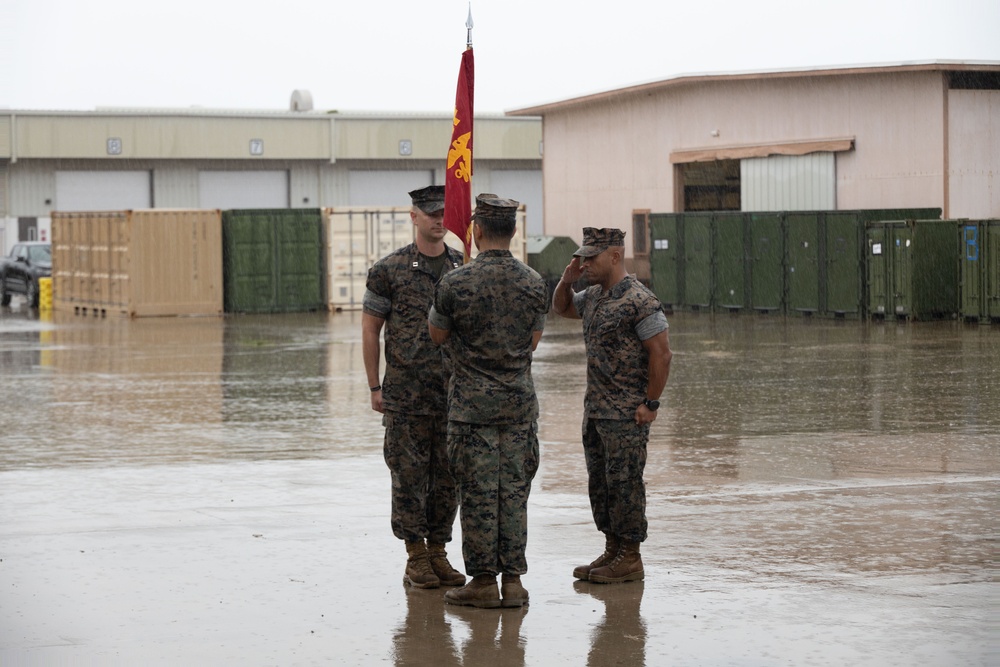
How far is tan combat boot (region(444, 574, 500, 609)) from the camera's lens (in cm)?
703

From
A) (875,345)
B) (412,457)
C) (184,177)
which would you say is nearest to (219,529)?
(412,457)

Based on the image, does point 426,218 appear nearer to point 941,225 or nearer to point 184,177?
point 941,225

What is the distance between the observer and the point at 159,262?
3378cm

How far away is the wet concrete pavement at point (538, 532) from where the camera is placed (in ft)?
21.0

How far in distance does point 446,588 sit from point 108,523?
2.81 m

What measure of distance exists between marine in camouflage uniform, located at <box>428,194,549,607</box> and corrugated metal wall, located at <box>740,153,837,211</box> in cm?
2626

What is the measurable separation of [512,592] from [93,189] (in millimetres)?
52466

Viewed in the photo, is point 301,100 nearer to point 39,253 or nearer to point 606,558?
point 39,253

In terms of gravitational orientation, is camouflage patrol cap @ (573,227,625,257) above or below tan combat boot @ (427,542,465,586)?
above

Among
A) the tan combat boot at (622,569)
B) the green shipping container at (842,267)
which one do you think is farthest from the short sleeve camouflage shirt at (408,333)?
the green shipping container at (842,267)

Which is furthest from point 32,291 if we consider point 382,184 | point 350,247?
point 382,184

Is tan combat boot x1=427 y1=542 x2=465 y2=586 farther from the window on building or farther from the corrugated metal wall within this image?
the window on building

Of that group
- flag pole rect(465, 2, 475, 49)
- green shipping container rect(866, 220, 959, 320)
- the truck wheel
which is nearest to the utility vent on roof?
the truck wheel

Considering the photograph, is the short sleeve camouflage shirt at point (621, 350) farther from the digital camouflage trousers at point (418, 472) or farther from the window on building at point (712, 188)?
the window on building at point (712, 188)
